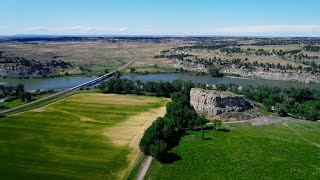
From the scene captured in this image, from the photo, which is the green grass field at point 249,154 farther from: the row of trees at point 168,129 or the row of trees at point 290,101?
the row of trees at point 290,101

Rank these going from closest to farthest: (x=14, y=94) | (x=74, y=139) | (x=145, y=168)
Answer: (x=145, y=168)
(x=74, y=139)
(x=14, y=94)

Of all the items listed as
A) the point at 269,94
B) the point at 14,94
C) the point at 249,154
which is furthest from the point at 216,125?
the point at 14,94

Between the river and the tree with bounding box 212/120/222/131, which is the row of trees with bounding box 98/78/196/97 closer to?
the river

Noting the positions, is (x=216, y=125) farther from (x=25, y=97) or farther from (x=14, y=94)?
(x=14, y=94)

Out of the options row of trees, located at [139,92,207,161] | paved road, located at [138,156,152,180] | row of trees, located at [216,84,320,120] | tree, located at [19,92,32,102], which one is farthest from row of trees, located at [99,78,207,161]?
tree, located at [19,92,32,102]

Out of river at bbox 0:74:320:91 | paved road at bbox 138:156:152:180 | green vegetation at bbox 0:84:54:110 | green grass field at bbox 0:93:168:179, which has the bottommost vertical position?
Result: river at bbox 0:74:320:91
